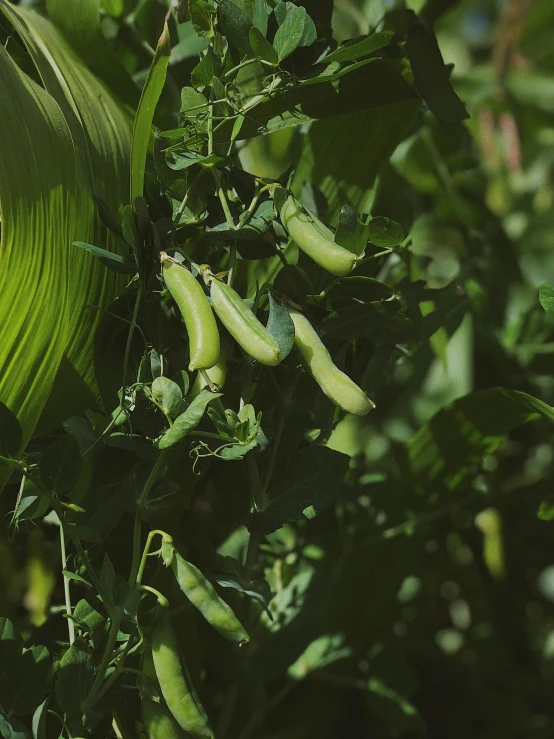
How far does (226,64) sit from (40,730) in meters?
0.27

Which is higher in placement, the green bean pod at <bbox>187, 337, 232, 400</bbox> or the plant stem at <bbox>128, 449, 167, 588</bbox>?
the green bean pod at <bbox>187, 337, 232, 400</bbox>

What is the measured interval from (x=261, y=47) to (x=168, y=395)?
0.46 feet

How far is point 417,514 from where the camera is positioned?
1.61 ft

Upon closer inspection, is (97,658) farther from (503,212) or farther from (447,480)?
(503,212)

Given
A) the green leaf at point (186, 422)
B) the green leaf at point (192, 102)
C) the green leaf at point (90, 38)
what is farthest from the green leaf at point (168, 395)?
the green leaf at point (90, 38)

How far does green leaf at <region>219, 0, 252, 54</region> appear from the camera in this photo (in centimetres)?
30

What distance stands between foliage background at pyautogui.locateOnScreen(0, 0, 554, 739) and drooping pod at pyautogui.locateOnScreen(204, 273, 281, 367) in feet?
0.37

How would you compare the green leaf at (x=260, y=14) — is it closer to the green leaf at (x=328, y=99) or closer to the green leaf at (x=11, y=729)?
the green leaf at (x=328, y=99)

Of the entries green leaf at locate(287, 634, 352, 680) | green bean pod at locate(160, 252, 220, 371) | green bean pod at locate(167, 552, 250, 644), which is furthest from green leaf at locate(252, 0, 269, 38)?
green leaf at locate(287, 634, 352, 680)

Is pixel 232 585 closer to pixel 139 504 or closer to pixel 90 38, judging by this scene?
pixel 139 504

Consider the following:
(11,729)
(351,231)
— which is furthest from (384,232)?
(11,729)

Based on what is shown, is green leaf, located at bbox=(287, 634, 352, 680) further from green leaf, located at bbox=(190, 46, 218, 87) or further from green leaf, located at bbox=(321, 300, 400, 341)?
green leaf, located at bbox=(190, 46, 218, 87)

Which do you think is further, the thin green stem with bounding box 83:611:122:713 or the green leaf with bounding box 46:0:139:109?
the green leaf with bounding box 46:0:139:109

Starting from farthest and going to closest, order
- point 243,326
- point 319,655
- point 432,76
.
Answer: point 319,655, point 432,76, point 243,326
